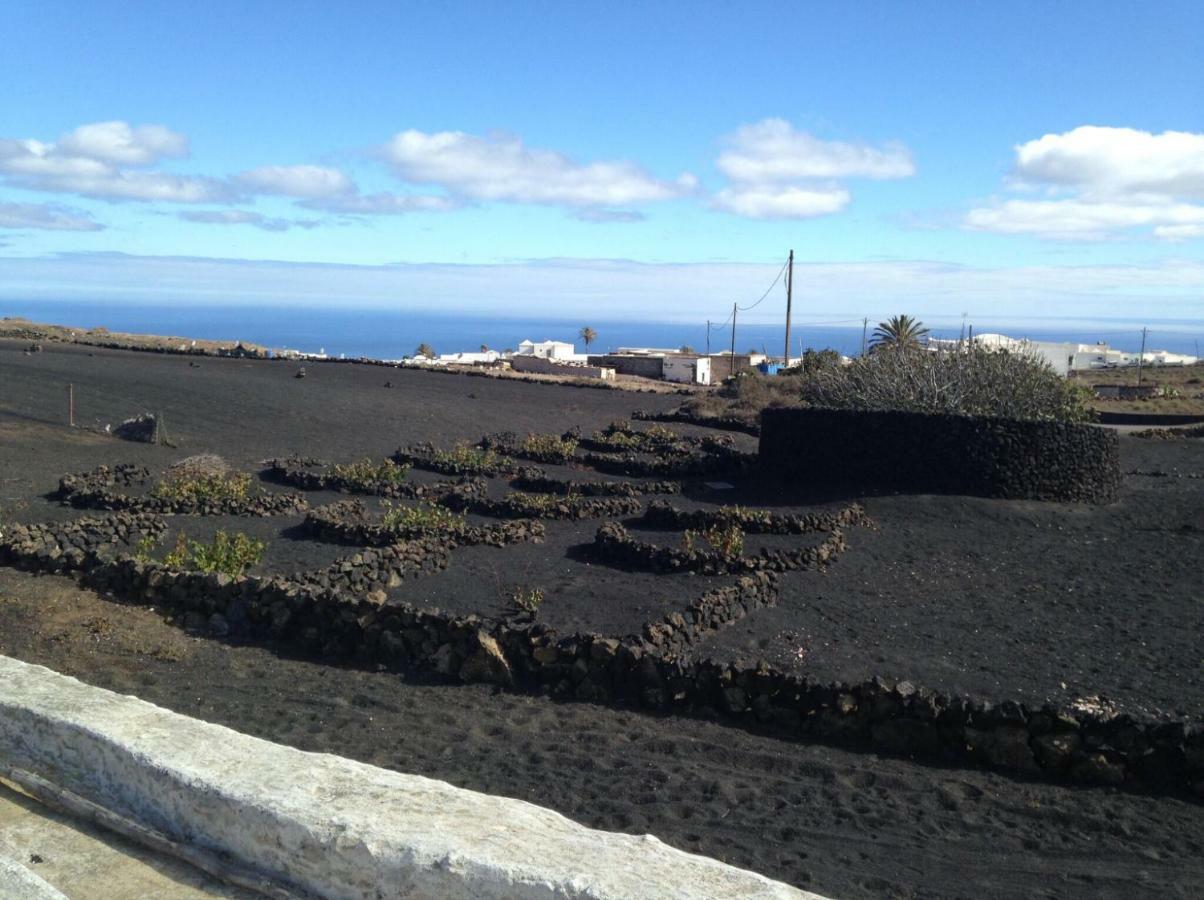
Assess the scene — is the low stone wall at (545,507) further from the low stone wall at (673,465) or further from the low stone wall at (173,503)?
the low stone wall at (673,465)

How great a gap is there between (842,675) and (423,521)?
7.19m

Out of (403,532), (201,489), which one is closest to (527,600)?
(403,532)

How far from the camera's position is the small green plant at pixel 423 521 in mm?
13219

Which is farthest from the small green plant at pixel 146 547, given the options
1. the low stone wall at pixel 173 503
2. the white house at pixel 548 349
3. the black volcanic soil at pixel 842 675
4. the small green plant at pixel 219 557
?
the white house at pixel 548 349

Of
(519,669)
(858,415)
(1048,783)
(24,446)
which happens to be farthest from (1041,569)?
(24,446)

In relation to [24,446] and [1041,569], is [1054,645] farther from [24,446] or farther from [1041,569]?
[24,446]

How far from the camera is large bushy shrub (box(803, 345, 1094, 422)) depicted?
2036cm

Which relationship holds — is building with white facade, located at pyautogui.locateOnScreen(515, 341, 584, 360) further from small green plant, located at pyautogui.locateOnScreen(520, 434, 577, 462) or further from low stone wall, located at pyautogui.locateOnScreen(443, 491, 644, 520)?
low stone wall, located at pyautogui.locateOnScreen(443, 491, 644, 520)

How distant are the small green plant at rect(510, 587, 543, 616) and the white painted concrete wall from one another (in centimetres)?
572

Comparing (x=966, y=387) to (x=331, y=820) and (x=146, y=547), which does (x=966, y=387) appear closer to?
(x=146, y=547)

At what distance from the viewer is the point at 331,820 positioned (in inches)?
124

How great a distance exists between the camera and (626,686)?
775 centimetres

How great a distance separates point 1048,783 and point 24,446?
18794mm

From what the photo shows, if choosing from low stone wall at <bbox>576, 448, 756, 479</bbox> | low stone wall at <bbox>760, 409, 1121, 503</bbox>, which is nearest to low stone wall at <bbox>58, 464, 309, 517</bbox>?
low stone wall at <bbox>576, 448, 756, 479</bbox>
